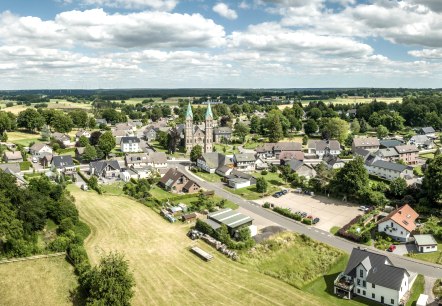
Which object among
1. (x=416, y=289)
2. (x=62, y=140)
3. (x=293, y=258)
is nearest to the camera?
(x=416, y=289)

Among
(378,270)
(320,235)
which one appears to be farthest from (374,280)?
(320,235)

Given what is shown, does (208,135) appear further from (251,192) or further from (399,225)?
(399,225)

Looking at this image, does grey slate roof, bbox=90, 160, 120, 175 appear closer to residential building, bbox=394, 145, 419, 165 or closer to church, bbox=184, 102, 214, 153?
church, bbox=184, 102, 214, 153

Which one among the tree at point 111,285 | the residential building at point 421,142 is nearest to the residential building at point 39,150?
the tree at point 111,285

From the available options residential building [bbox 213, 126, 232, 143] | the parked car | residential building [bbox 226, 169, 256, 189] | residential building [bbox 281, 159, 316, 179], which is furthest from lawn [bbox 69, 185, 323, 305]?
residential building [bbox 213, 126, 232, 143]

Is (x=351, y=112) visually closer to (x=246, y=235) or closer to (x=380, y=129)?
(x=380, y=129)

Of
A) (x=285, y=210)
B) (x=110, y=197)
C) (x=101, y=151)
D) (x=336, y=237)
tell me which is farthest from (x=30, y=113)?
(x=336, y=237)
